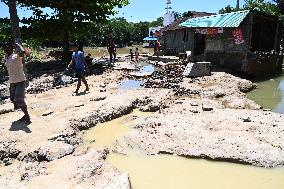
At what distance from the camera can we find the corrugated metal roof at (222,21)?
50.1 feet

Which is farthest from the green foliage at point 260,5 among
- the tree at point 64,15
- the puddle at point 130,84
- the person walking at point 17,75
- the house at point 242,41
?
the person walking at point 17,75

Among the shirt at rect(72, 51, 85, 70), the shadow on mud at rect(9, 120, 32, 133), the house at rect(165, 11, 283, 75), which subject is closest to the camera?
the shadow on mud at rect(9, 120, 32, 133)

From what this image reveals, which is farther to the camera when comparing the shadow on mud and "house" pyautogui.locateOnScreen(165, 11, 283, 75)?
"house" pyautogui.locateOnScreen(165, 11, 283, 75)

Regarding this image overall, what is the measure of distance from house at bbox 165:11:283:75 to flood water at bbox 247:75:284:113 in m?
1.27

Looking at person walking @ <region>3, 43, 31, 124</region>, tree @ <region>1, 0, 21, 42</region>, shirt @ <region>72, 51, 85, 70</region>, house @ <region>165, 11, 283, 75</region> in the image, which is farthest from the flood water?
tree @ <region>1, 0, 21, 42</region>

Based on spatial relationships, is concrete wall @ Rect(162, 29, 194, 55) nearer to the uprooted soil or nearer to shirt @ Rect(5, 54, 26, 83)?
the uprooted soil

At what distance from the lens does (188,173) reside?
5281 millimetres

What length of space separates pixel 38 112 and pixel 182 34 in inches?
719

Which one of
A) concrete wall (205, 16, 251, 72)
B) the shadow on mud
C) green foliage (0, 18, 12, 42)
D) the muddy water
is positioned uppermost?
green foliage (0, 18, 12, 42)

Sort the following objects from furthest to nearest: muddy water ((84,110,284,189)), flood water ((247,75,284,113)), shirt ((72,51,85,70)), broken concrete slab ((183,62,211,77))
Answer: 1. broken concrete slab ((183,62,211,77))
2. shirt ((72,51,85,70))
3. flood water ((247,75,284,113))
4. muddy water ((84,110,284,189))

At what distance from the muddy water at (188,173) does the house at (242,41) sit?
412 inches

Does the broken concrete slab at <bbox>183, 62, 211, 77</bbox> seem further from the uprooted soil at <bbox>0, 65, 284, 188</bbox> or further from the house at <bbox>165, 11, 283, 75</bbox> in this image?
the uprooted soil at <bbox>0, 65, 284, 188</bbox>

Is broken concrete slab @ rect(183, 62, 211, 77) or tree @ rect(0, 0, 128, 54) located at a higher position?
tree @ rect(0, 0, 128, 54)

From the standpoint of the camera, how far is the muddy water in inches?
193
